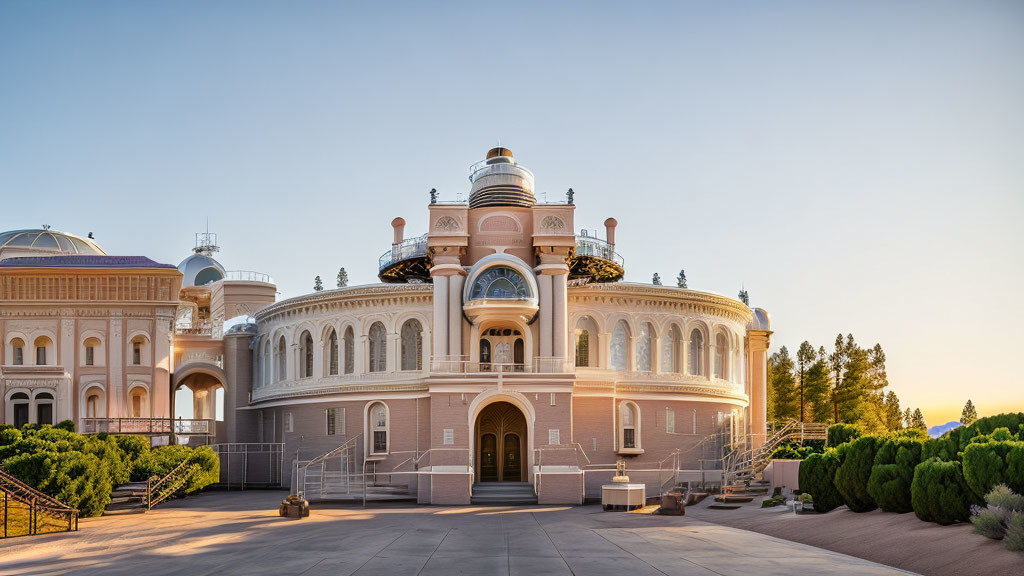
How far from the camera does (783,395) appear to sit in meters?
79.1

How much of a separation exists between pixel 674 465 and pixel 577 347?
776 centimetres

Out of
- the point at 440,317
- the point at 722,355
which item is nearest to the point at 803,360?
the point at 722,355

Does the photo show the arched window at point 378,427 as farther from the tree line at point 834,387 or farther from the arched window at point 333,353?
the tree line at point 834,387

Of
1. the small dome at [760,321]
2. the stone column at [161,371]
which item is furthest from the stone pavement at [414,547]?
the small dome at [760,321]

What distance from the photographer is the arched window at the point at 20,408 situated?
4994 centimetres

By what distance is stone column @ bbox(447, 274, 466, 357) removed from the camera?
4506 cm

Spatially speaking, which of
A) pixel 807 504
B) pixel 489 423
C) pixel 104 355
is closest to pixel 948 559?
pixel 807 504

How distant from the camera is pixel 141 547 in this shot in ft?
82.2

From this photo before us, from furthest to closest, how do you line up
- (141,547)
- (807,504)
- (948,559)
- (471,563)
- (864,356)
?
(864,356) → (807,504) → (141,547) → (471,563) → (948,559)

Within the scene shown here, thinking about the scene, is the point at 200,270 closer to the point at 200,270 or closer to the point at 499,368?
the point at 200,270

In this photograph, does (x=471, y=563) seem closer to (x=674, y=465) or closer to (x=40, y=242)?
(x=674, y=465)

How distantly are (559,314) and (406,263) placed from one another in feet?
→ 34.2

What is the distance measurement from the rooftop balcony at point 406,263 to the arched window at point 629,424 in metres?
12.8

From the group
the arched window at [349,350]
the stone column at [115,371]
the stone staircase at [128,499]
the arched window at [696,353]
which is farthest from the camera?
the arched window at [696,353]
